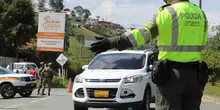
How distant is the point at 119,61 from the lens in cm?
1112

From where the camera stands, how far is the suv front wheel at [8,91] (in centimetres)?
1875

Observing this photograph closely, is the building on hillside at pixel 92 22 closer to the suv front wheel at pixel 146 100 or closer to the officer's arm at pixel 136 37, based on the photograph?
the suv front wheel at pixel 146 100

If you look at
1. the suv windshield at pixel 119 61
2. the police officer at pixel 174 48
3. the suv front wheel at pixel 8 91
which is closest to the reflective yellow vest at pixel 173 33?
the police officer at pixel 174 48

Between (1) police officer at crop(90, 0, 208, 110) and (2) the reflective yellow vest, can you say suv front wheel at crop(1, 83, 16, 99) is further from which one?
(2) the reflective yellow vest

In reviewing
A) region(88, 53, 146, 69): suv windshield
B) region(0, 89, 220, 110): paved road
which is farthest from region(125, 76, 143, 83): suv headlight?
region(0, 89, 220, 110): paved road

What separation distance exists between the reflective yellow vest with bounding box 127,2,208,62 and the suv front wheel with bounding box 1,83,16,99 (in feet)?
51.3

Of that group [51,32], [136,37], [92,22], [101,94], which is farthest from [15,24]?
[92,22]

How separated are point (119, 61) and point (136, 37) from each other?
723 centimetres

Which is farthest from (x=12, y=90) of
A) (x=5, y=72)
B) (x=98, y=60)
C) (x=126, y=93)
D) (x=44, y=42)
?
(x=44, y=42)

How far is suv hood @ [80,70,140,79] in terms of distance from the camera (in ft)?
32.6

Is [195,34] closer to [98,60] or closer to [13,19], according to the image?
[98,60]

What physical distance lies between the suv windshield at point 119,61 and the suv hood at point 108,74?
1.51 feet

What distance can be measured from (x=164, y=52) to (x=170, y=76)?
23 cm

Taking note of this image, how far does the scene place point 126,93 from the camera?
9.82 metres
